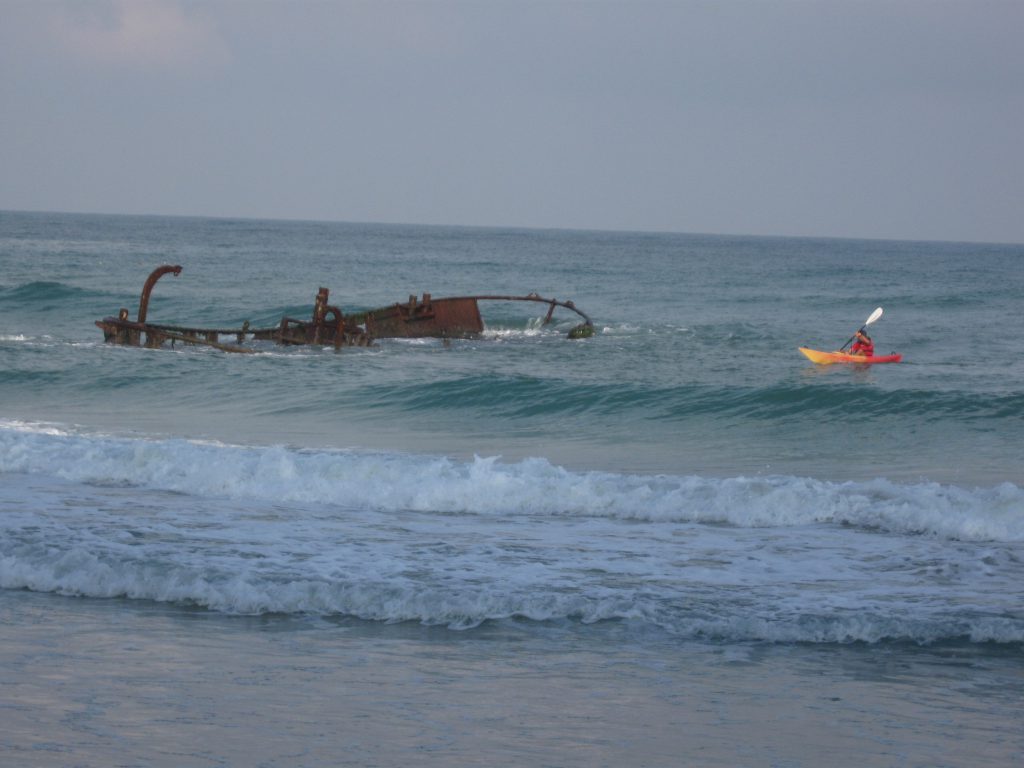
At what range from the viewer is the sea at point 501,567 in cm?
641

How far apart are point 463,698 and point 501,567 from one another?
2788mm

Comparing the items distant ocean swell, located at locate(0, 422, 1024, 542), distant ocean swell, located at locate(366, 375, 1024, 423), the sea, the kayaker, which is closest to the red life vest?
the kayaker

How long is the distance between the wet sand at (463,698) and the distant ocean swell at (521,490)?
3881 millimetres

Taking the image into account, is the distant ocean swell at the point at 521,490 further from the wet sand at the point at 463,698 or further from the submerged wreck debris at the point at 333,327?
the submerged wreck debris at the point at 333,327

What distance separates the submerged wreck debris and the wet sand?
17.2 meters

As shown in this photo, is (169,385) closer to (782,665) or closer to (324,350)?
(324,350)

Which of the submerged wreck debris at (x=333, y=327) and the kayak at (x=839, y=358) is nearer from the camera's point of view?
the submerged wreck debris at (x=333, y=327)

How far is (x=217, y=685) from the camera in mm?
6930

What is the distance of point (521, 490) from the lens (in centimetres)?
1250

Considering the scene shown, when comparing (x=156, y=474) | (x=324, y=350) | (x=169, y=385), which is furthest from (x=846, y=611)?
(x=324, y=350)

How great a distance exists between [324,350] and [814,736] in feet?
69.1

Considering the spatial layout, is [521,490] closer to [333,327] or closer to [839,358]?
[333,327]

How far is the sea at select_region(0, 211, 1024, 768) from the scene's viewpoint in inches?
253

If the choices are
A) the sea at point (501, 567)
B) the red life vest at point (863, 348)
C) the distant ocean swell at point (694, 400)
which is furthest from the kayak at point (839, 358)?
the distant ocean swell at point (694, 400)
